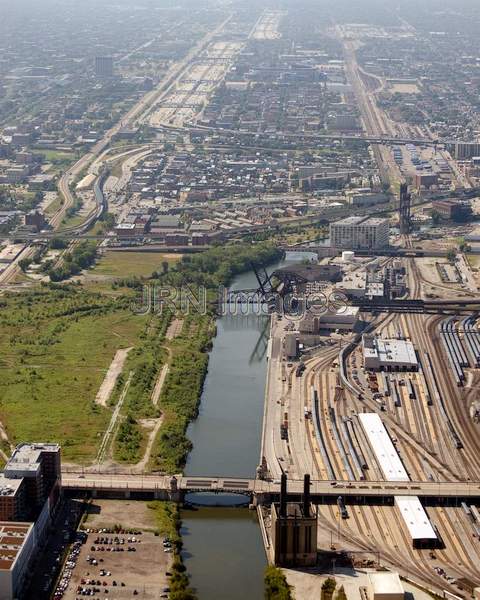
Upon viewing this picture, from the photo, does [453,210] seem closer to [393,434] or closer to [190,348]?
[190,348]

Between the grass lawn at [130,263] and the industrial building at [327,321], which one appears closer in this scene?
the industrial building at [327,321]

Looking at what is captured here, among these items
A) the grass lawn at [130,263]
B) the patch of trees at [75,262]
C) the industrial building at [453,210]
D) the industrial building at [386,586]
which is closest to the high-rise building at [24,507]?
the industrial building at [386,586]

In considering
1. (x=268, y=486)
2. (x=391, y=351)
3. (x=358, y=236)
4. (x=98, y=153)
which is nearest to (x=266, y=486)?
(x=268, y=486)

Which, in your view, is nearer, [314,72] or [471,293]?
[471,293]

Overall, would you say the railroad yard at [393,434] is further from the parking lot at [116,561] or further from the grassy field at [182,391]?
the parking lot at [116,561]

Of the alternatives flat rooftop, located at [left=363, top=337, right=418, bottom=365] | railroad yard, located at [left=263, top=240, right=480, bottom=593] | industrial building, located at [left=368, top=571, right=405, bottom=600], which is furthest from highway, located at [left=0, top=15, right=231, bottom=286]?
industrial building, located at [left=368, top=571, right=405, bottom=600]

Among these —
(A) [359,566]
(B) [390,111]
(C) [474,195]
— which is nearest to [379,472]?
(A) [359,566]

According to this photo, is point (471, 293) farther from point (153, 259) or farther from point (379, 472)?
point (379, 472)
